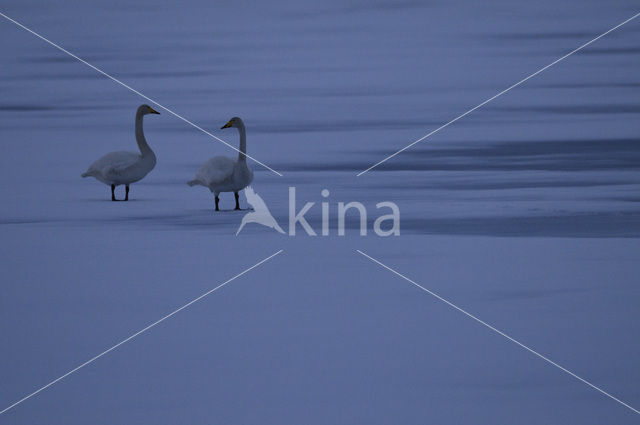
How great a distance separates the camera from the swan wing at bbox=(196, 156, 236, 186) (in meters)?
10.6

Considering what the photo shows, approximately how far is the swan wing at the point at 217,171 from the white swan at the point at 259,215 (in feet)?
1.20

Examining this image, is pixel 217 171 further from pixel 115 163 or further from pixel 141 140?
pixel 141 140

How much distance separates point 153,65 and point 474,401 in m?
16.5

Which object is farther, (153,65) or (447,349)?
(153,65)

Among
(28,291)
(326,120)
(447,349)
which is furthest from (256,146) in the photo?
(447,349)

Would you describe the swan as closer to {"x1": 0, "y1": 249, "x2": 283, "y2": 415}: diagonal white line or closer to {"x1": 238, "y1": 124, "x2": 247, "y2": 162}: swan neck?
{"x1": 238, "y1": 124, "x2": 247, "y2": 162}: swan neck

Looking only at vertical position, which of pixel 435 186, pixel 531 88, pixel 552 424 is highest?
pixel 531 88

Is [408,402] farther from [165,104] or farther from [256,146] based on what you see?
[165,104]

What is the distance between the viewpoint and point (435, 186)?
1160 centimetres

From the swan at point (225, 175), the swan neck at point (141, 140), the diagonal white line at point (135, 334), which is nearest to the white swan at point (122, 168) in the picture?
the swan neck at point (141, 140)
